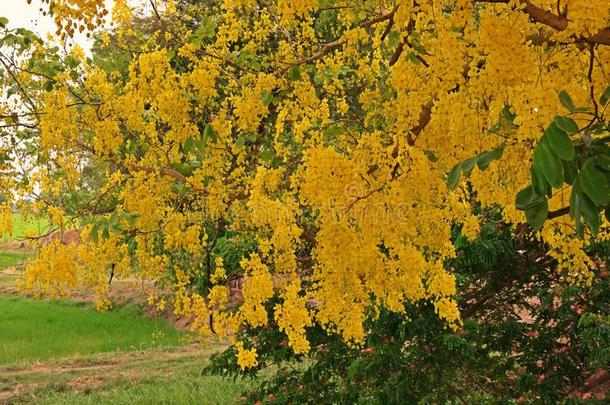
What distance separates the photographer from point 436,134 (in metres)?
2.58

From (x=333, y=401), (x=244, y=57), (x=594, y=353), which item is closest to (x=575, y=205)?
(x=244, y=57)

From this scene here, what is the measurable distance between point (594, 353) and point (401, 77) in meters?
2.77

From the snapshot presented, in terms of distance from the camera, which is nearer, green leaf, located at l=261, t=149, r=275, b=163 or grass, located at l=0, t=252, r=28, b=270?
green leaf, located at l=261, t=149, r=275, b=163

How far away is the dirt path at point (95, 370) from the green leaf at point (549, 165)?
22.6ft

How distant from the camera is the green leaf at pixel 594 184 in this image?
1378mm

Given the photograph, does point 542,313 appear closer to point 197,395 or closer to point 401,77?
point 401,77

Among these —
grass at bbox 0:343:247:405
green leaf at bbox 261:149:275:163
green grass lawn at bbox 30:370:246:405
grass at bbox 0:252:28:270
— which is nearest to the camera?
green leaf at bbox 261:149:275:163

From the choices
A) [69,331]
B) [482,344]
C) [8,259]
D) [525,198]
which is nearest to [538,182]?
[525,198]

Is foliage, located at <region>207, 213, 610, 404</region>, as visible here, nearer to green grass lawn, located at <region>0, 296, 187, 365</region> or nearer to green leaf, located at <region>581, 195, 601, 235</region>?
green leaf, located at <region>581, 195, 601, 235</region>

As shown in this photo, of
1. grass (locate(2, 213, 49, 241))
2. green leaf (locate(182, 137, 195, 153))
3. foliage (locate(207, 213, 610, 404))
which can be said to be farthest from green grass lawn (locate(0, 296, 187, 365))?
green leaf (locate(182, 137, 195, 153))

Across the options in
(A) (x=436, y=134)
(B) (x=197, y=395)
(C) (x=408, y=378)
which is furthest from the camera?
(B) (x=197, y=395)

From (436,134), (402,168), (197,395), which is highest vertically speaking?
(436,134)

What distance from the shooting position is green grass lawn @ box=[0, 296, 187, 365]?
12.7 m

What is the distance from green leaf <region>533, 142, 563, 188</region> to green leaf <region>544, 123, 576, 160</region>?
0.04ft
